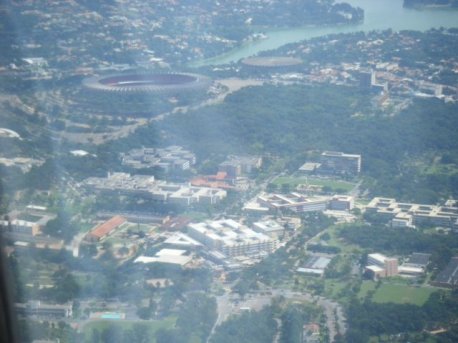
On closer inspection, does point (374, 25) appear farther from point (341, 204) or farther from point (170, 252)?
point (170, 252)

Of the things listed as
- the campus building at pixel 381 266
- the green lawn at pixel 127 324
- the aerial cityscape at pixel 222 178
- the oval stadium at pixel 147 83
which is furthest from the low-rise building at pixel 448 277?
the oval stadium at pixel 147 83

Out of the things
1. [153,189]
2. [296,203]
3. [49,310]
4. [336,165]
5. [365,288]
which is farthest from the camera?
[336,165]

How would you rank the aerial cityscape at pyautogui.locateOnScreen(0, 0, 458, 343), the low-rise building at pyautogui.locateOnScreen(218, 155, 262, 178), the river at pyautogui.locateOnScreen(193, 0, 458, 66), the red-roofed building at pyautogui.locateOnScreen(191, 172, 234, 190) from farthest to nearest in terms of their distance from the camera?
1. the river at pyautogui.locateOnScreen(193, 0, 458, 66)
2. the low-rise building at pyautogui.locateOnScreen(218, 155, 262, 178)
3. the red-roofed building at pyautogui.locateOnScreen(191, 172, 234, 190)
4. the aerial cityscape at pyautogui.locateOnScreen(0, 0, 458, 343)

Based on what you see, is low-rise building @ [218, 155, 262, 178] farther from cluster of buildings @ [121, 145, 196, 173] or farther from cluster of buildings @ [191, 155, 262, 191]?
cluster of buildings @ [121, 145, 196, 173]

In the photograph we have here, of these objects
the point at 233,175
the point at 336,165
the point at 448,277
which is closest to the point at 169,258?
the point at 448,277

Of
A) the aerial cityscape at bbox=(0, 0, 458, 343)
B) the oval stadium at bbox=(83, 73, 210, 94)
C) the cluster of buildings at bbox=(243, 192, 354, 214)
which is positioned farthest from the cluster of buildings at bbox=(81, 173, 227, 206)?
the oval stadium at bbox=(83, 73, 210, 94)

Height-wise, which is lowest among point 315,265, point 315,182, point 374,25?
point 315,182

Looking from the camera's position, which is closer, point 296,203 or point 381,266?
point 381,266
